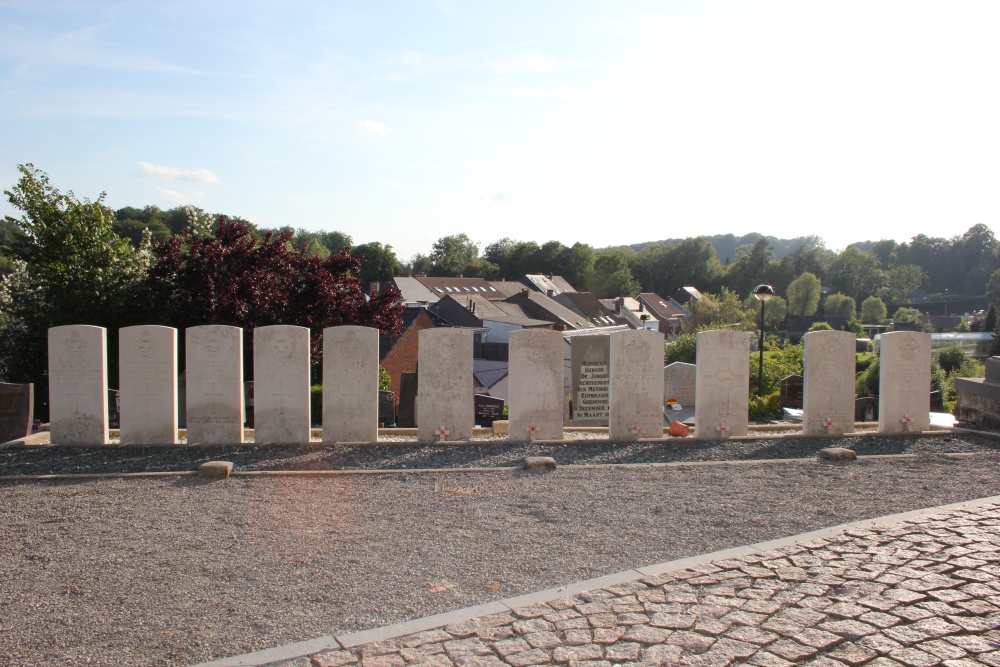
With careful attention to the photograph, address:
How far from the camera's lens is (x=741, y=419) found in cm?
1076

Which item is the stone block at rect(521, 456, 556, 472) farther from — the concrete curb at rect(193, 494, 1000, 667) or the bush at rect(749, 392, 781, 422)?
the bush at rect(749, 392, 781, 422)

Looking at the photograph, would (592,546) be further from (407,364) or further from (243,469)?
(407,364)

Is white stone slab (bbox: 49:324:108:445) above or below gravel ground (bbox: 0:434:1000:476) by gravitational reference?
above

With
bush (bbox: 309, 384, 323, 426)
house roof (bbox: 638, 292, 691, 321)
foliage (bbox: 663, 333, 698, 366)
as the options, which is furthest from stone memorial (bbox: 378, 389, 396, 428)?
house roof (bbox: 638, 292, 691, 321)

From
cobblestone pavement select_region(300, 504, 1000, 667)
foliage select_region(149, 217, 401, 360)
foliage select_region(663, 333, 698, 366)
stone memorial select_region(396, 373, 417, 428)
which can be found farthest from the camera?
foliage select_region(663, 333, 698, 366)

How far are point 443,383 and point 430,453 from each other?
107cm

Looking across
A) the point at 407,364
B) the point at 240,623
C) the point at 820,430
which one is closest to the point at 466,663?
the point at 240,623

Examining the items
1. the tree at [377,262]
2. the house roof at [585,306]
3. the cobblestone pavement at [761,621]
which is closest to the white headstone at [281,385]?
the cobblestone pavement at [761,621]

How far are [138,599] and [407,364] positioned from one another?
1185 inches

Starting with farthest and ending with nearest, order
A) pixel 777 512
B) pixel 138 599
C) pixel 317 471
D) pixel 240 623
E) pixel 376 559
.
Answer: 1. pixel 317 471
2. pixel 777 512
3. pixel 376 559
4. pixel 138 599
5. pixel 240 623

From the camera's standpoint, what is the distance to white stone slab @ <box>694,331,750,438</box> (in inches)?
416

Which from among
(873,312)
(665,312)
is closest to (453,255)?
(665,312)

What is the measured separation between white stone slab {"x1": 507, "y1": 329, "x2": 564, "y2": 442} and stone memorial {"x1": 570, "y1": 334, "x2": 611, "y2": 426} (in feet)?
6.90

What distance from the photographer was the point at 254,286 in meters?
15.0
